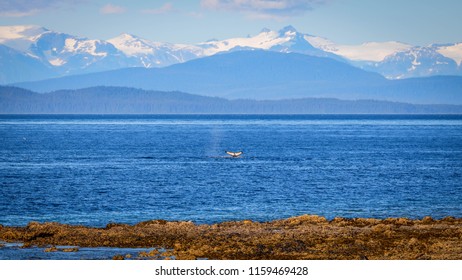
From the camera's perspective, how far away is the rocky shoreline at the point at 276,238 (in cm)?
2591

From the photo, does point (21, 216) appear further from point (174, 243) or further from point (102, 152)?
point (102, 152)

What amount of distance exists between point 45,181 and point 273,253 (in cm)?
3177

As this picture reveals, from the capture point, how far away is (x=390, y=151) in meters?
96.1

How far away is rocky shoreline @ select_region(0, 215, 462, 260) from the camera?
2591cm

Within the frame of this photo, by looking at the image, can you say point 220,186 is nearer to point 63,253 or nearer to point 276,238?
point 276,238

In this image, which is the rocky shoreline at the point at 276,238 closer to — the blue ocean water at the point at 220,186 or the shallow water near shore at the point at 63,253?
the shallow water near shore at the point at 63,253

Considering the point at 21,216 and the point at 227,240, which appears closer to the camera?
the point at 227,240

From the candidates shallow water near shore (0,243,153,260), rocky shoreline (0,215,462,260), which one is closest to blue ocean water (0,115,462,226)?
rocky shoreline (0,215,462,260)

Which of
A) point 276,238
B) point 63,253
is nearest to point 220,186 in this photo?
point 276,238

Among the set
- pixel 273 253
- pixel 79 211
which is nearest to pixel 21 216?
pixel 79 211

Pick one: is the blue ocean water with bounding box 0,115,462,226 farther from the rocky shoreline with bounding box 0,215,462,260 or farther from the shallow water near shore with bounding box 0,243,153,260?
the shallow water near shore with bounding box 0,243,153,260

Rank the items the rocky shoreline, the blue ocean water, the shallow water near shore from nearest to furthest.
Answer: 1. the rocky shoreline
2. the shallow water near shore
3. the blue ocean water

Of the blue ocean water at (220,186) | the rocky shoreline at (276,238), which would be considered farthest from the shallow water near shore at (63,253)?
the blue ocean water at (220,186)
